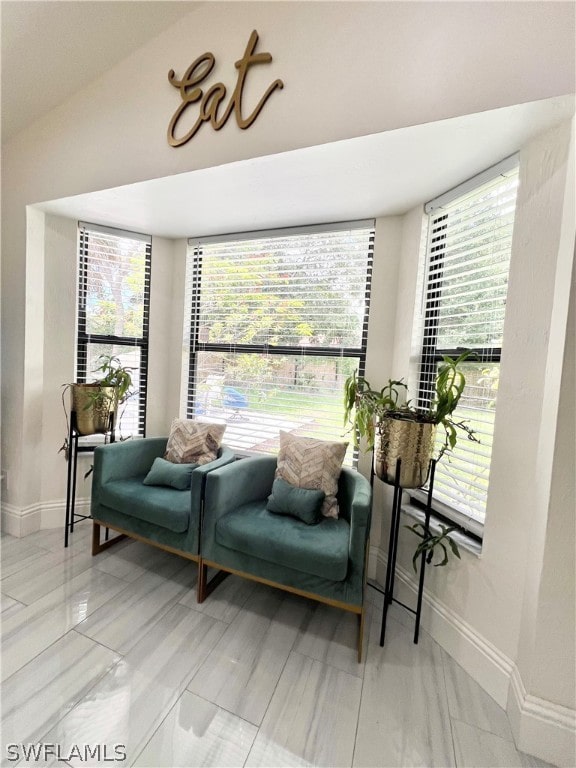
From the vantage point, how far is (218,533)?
1.78 meters

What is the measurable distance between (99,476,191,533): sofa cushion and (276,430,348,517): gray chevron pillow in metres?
0.60

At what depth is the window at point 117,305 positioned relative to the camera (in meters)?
2.60

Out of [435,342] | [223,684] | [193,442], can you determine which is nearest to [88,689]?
[223,684]

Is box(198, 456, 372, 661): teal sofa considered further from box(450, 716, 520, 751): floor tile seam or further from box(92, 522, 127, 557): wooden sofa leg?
box(92, 522, 127, 557): wooden sofa leg

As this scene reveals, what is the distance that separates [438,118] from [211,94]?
1087 mm

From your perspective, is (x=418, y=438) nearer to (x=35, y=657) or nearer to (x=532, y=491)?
(x=532, y=491)

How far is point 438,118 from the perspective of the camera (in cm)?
122

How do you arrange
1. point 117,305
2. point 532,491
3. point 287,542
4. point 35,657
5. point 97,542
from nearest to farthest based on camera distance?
point 532,491 → point 35,657 → point 287,542 → point 97,542 → point 117,305

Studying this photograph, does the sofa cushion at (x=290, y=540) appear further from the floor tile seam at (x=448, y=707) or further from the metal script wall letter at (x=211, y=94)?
the metal script wall letter at (x=211, y=94)

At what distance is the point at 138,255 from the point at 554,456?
2.99 m

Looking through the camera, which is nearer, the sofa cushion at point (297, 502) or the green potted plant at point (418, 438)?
the green potted plant at point (418, 438)

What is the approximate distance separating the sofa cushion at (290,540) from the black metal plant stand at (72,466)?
1.25 metres

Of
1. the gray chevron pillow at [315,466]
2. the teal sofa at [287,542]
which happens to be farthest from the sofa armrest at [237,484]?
the gray chevron pillow at [315,466]

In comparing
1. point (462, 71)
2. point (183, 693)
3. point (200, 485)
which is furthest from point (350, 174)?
point (183, 693)
